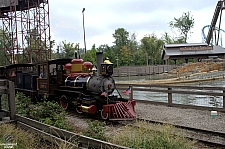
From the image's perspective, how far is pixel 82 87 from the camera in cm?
987

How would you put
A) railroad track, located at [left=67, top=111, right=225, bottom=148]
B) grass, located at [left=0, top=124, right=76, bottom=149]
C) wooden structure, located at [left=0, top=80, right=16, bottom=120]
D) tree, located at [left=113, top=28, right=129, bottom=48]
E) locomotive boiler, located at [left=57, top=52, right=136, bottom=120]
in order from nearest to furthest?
1. grass, located at [left=0, top=124, right=76, bottom=149]
2. railroad track, located at [left=67, top=111, right=225, bottom=148]
3. wooden structure, located at [left=0, top=80, right=16, bottom=120]
4. locomotive boiler, located at [left=57, top=52, right=136, bottom=120]
5. tree, located at [left=113, top=28, right=129, bottom=48]

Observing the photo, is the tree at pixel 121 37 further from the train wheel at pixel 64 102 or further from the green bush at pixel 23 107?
the green bush at pixel 23 107

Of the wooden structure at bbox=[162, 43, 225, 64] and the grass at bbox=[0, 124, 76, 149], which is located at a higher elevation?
the wooden structure at bbox=[162, 43, 225, 64]

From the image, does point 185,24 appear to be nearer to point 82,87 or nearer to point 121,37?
point 121,37

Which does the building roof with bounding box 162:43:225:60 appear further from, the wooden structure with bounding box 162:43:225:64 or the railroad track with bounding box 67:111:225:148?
the railroad track with bounding box 67:111:225:148

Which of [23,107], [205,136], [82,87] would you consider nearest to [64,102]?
[82,87]

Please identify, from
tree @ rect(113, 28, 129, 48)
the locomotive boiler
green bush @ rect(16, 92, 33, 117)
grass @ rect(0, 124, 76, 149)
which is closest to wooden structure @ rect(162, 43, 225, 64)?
tree @ rect(113, 28, 129, 48)

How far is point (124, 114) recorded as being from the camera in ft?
27.9

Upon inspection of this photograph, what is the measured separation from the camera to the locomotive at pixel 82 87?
28.5 feet

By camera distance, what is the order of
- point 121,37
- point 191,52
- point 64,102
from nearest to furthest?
point 64,102 < point 191,52 < point 121,37

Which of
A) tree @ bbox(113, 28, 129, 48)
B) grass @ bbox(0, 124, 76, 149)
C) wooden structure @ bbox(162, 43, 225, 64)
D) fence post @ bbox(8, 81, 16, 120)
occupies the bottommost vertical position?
grass @ bbox(0, 124, 76, 149)

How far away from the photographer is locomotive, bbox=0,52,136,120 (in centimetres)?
867

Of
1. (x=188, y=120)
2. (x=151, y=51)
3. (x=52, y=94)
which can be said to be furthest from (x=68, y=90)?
(x=151, y=51)

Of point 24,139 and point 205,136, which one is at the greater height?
point 24,139
